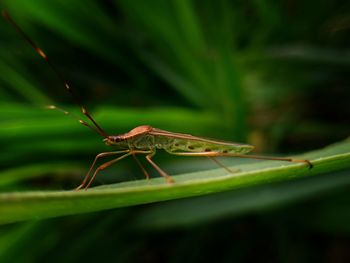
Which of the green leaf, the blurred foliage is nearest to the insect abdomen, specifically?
the blurred foliage

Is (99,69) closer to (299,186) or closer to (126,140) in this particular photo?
(126,140)

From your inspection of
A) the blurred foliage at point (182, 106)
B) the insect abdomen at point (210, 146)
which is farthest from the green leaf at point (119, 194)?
the blurred foliage at point (182, 106)

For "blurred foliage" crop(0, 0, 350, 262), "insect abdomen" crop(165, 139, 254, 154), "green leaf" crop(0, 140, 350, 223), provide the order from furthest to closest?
"blurred foliage" crop(0, 0, 350, 262) → "insect abdomen" crop(165, 139, 254, 154) → "green leaf" crop(0, 140, 350, 223)

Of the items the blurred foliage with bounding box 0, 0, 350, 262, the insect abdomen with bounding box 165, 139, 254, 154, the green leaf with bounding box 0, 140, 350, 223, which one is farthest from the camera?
the blurred foliage with bounding box 0, 0, 350, 262

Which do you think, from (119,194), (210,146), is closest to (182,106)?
(210,146)

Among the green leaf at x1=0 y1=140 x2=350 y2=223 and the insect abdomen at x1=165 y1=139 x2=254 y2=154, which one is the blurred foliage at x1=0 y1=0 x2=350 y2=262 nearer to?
the insect abdomen at x1=165 y1=139 x2=254 y2=154

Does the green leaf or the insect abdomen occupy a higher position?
the insect abdomen

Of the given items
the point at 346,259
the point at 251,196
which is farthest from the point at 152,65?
the point at 346,259

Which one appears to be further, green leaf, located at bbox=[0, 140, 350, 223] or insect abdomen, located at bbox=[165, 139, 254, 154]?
insect abdomen, located at bbox=[165, 139, 254, 154]
